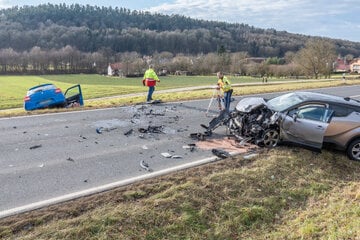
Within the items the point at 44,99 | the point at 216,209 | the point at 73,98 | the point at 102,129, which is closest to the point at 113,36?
the point at 73,98

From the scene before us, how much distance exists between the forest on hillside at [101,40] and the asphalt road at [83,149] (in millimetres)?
90878

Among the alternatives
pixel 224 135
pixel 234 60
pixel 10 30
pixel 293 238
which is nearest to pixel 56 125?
pixel 224 135

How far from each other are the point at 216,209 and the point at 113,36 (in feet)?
452

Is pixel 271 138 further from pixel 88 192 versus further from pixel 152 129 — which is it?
pixel 88 192

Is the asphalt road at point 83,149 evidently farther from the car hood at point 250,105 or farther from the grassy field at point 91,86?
the grassy field at point 91,86

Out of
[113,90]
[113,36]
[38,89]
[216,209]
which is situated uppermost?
[113,36]

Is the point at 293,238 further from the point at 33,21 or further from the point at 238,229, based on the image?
the point at 33,21

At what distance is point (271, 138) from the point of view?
332 inches

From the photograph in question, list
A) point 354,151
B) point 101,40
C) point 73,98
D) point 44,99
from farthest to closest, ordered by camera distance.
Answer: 1. point 101,40
2. point 73,98
3. point 44,99
4. point 354,151

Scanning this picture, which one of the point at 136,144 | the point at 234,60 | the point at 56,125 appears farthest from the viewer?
the point at 234,60

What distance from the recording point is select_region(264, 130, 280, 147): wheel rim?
838 cm

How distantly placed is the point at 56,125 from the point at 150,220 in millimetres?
6622

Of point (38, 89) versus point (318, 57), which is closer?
point (38, 89)

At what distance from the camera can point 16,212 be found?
4.88 meters
